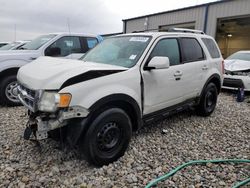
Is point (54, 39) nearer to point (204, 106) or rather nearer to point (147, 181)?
point (204, 106)

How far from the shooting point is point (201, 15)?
1315 centimetres

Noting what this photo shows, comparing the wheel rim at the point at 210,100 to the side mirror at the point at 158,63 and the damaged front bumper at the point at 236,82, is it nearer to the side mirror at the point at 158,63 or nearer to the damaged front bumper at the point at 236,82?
the side mirror at the point at 158,63

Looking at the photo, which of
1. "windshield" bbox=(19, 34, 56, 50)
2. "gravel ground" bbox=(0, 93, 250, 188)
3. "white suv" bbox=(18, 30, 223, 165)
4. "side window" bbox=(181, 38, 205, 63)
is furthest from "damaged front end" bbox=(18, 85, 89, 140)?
"windshield" bbox=(19, 34, 56, 50)

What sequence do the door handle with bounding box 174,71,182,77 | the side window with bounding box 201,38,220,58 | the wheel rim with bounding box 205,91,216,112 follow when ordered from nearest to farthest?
the door handle with bounding box 174,71,182,77 → the side window with bounding box 201,38,220,58 → the wheel rim with bounding box 205,91,216,112

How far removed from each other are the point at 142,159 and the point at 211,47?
320 cm

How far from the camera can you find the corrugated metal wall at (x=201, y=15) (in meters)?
11.4

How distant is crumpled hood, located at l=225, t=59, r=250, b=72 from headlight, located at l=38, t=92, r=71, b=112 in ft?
22.2

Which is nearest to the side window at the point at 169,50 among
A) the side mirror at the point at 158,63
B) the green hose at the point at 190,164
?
the side mirror at the point at 158,63

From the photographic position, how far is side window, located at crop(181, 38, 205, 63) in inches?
165

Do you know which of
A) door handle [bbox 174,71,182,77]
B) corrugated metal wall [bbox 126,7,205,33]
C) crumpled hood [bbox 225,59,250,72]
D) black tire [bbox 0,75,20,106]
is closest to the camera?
door handle [bbox 174,71,182,77]

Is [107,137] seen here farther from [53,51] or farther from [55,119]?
[53,51]

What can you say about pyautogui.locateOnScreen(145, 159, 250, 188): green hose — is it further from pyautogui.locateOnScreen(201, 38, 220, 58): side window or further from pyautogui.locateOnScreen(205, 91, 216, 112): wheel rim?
pyautogui.locateOnScreen(201, 38, 220, 58): side window

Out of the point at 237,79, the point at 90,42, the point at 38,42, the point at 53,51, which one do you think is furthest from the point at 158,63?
the point at 237,79

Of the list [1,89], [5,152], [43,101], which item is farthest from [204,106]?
[1,89]
